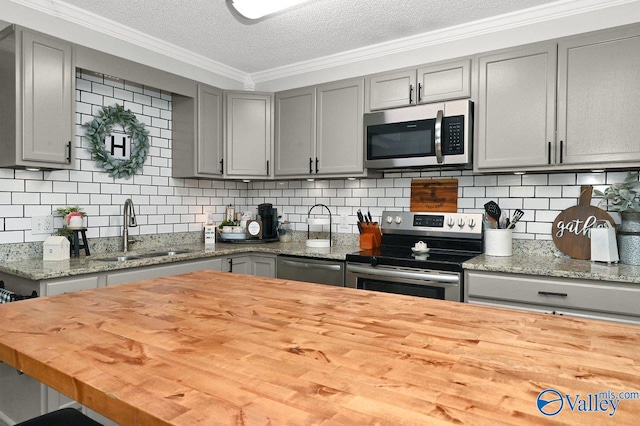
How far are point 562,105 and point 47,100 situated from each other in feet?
10.7

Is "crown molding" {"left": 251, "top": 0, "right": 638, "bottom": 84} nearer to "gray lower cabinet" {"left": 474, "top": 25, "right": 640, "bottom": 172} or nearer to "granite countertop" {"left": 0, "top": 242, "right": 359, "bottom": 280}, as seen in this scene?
"gray lower cabinet" {"left": 474, "top": 25, "right": 640, "bottom": 172}

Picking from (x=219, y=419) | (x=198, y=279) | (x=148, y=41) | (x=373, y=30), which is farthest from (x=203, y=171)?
(x=219, y=419)

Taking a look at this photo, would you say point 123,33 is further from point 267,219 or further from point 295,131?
point 267,219

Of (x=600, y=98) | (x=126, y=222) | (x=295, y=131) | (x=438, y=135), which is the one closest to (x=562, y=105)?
(x=600, y=98)

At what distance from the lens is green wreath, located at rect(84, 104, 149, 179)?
10.5ft

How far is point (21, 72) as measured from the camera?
8.25 ft

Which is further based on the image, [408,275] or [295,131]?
[295,131]

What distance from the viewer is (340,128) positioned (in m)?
3.56

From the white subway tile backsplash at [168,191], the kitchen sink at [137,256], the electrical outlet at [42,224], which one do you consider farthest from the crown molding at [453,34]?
the electrical outlet at [42,224]

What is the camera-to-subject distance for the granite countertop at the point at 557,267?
2.25 m

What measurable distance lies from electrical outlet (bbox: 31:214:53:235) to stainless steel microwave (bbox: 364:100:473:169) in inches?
93.6

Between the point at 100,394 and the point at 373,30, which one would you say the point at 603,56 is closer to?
the point at 373,30

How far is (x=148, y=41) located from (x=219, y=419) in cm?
340

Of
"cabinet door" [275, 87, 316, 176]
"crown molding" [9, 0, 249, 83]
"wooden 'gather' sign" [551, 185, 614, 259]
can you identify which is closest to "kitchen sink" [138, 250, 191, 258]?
"cabinet door" [275, 87, 316, 176]
